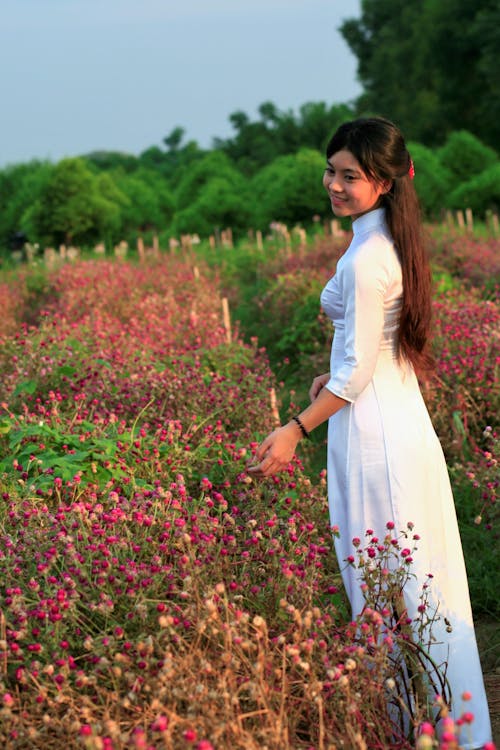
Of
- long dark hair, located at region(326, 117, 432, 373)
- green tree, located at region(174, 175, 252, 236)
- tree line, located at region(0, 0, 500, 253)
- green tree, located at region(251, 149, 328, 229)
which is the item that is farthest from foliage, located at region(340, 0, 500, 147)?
long dark hair, located at region(326, 117, 432, 373)

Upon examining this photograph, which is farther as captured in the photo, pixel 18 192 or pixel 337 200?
pixel 18 192

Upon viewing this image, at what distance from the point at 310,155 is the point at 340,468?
20.3 metres

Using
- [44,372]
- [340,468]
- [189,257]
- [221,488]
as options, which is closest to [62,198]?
[189,257]

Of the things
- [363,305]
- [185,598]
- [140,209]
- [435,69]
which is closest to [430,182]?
[140,209]

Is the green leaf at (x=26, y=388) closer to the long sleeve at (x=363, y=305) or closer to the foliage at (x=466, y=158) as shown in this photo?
the long sleeve at (x=363, y=305)

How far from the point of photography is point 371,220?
9.84ft

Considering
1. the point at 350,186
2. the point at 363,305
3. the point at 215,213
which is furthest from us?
the point at 215,213

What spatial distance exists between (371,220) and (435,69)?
3929cm

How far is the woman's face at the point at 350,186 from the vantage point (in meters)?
2.94

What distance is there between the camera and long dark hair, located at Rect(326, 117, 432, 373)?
9.58 ft

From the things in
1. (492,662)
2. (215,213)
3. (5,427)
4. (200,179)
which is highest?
(200,179)

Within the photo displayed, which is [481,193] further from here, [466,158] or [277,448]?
[277,448]

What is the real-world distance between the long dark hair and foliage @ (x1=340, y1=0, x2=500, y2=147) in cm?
3263

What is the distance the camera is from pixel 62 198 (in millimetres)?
23281
